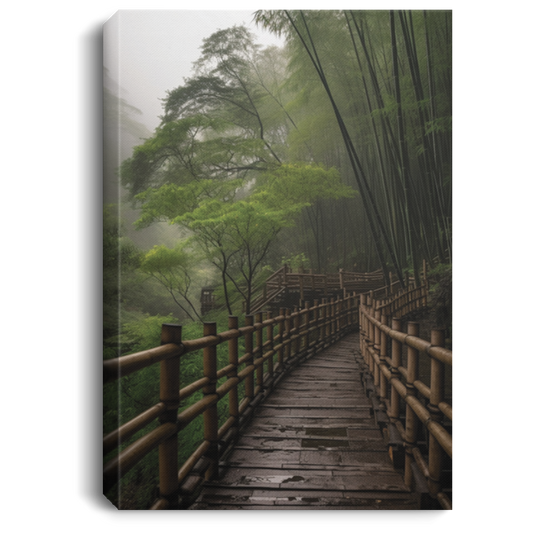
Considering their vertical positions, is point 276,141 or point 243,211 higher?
point 276,141

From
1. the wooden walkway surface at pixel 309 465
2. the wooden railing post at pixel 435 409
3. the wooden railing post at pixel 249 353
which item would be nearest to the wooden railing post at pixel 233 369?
the wooden walkway surface at pixel 309 465

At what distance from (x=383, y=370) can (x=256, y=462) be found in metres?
0.98

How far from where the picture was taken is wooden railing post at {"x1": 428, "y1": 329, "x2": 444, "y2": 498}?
49.3 inches

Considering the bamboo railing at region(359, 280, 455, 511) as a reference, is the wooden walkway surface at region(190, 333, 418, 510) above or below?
below

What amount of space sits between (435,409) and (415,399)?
0.21m

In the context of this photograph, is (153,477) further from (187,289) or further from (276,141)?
(276,141)

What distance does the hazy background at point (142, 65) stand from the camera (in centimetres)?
152

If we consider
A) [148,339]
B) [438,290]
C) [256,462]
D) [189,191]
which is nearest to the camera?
[148,339]

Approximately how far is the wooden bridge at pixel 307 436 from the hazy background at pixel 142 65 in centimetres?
80

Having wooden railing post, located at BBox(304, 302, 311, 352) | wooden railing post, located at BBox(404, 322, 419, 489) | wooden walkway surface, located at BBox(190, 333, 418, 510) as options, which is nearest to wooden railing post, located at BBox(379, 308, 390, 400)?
wooden walkway surface, located at BBox(190, 333, 418, 510)

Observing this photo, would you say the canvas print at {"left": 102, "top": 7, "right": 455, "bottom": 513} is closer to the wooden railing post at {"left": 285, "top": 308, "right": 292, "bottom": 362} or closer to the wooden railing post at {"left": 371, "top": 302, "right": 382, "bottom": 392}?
the wooden railing post at {"left": 371, "top": 302, "right": 382, "bottom": 392}

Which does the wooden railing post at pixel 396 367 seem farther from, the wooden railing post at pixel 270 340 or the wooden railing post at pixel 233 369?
the wooden railing post at pixel 270 340

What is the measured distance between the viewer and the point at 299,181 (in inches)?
87.2
